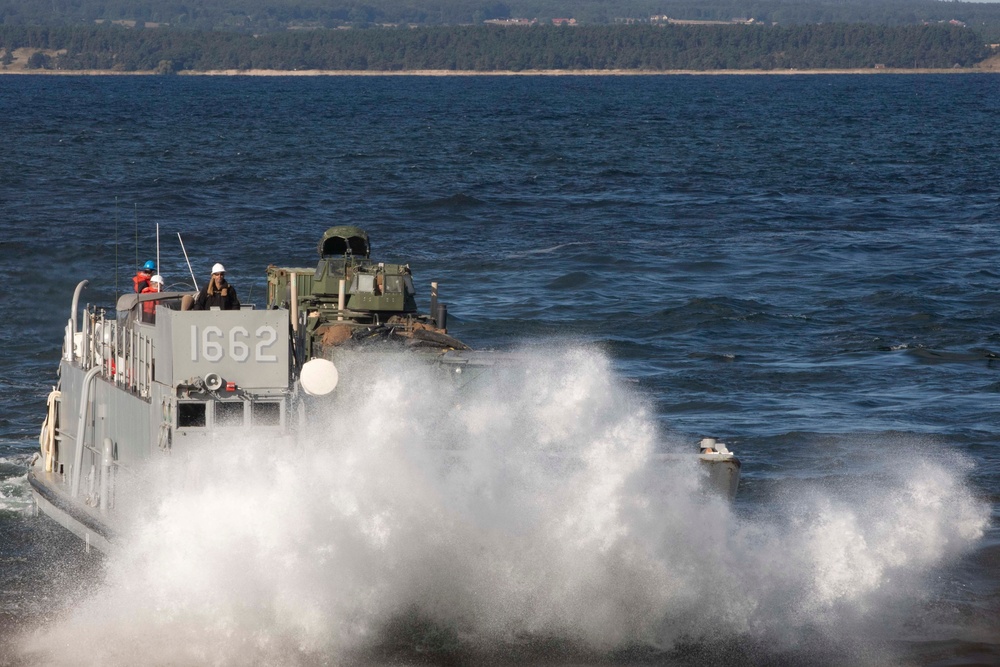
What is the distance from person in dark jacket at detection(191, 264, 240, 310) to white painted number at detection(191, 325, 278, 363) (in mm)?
1306

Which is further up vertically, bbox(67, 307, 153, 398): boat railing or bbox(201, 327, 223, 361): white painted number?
bbox(201, 327, 223, 361): white painted number

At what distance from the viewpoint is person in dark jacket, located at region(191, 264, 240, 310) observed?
15961 millimetres

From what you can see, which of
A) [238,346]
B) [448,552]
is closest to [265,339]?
[238,346]

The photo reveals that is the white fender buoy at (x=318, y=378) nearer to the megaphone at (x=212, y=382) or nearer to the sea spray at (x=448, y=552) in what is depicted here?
the sea spray at (x=448, y=552)

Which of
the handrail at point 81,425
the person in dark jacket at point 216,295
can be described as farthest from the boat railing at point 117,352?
the person in dark jacket at point 216,295

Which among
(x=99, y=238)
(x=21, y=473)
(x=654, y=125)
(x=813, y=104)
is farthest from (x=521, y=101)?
(x=21, y=473)

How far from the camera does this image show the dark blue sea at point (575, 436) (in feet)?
A: 46.4

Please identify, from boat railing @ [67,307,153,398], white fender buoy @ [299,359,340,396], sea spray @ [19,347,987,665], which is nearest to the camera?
sea spray @ [19,347,987,665]

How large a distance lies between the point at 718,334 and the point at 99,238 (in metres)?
18.7

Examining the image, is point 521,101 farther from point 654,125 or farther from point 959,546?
point 959,546

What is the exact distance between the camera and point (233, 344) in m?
14.7

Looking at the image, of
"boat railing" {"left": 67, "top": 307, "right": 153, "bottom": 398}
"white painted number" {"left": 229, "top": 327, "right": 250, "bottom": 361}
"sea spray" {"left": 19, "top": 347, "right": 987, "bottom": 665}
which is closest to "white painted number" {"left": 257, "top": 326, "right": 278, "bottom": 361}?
"white painted number" {"left": 229, "top": 327, "right": 250, "bottom": 361}

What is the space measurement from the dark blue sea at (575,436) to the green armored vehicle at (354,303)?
1.23 meters

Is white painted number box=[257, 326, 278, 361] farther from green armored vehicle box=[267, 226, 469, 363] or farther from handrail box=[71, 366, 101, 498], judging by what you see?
green armored vehicle box=[267, 226, 469, 363]
